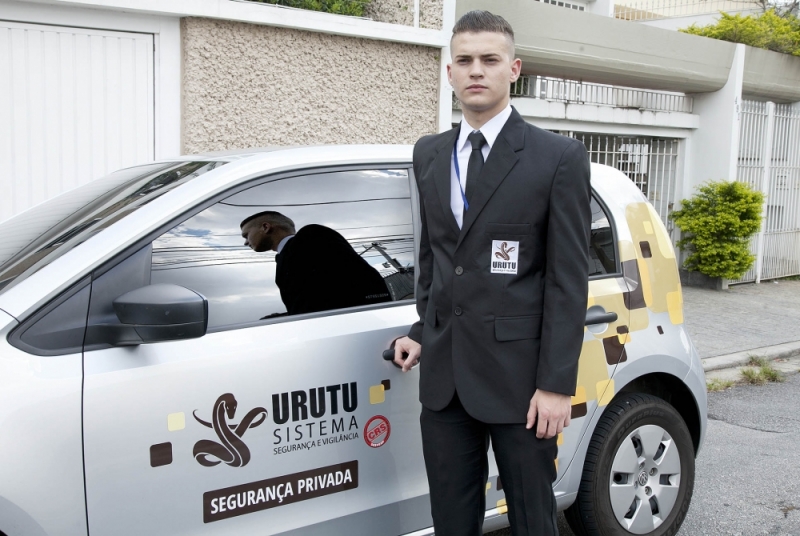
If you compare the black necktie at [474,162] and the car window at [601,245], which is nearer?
the black necktie at [474,162]

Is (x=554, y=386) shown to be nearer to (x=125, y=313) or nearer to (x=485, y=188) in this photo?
(x=485, y=188)

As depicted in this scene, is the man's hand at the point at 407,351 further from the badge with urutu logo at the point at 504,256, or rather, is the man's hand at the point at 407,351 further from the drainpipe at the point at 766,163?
the drainpipe at the point at 766,163

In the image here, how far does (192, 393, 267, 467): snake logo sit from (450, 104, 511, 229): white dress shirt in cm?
88

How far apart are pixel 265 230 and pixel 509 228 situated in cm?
85

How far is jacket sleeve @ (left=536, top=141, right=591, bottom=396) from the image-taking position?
7.58ft

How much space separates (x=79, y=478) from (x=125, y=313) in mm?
455

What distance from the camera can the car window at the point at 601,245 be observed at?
3.29 metres

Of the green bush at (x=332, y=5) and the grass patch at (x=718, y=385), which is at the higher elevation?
the green bush at (x=332, y=5)

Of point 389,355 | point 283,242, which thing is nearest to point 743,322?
point 389,355

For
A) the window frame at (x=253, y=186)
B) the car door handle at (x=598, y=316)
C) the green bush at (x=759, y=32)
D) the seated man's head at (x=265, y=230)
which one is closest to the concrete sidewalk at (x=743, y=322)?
the green bush at (x=759, y=32)

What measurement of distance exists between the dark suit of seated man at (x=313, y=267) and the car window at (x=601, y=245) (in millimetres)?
961

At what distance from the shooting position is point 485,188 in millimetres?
2359

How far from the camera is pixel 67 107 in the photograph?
5.87m

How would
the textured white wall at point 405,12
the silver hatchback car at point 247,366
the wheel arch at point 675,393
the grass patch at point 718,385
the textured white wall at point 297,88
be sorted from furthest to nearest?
the textured white wall at point 405,12 < the grass patch at point 718,385 < the textured white wall at point 297,88 < the wheel arch at point 675,393 < the silver hatchback car at point 247,366
